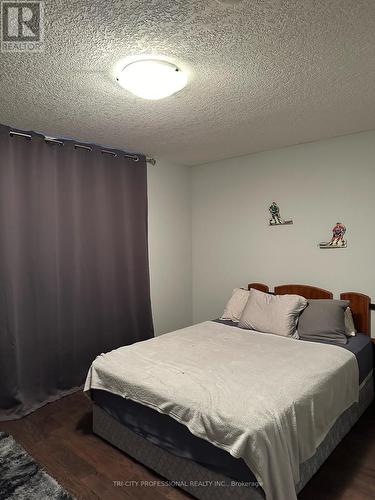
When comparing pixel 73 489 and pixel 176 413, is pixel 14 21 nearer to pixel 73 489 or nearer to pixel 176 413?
pixel 176 413

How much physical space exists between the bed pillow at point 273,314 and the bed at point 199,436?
14cm

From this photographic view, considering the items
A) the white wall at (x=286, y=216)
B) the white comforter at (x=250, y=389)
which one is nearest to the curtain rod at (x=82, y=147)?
the white wall at (x=286, y=216)

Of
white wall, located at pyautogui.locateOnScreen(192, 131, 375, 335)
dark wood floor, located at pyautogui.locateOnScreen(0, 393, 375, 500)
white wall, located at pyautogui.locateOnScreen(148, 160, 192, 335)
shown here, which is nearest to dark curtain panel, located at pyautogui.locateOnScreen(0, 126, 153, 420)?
white wall, located at pyautogui.locateOnScreen(148, 160, 192, 335)

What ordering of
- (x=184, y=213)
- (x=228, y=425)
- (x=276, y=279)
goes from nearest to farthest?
(x=228, y=425) < (x=276, y=279) < (x=184, y=213)

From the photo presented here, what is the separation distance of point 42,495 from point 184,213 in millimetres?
3091

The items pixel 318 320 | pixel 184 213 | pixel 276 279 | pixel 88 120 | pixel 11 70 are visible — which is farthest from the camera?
pixel 184 213

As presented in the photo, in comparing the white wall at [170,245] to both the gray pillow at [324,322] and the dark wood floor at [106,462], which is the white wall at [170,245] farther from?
the gray pillow at [324,322]

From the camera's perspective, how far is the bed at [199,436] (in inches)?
61.1

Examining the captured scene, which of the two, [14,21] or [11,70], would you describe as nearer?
[14,21]

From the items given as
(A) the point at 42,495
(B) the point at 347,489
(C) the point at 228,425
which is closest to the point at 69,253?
(A) the point at 42,495

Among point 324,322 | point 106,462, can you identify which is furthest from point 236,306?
point 106,462

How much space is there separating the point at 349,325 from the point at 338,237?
2.67 feet

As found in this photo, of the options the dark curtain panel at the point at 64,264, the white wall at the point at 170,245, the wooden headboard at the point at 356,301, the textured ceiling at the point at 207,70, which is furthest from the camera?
the white wall at the point at 170,245

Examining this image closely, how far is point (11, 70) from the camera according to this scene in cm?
171
